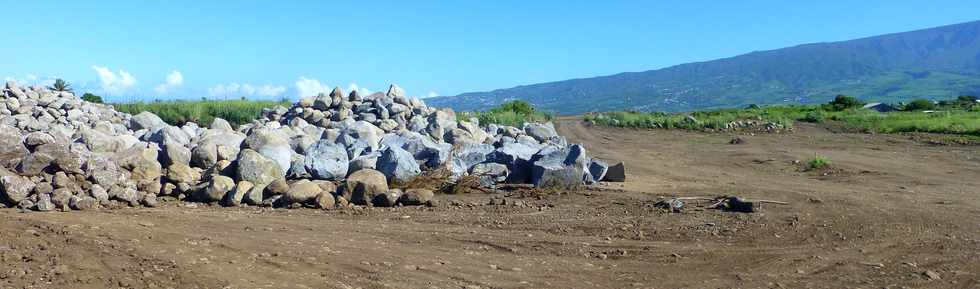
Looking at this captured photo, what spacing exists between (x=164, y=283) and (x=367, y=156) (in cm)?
549

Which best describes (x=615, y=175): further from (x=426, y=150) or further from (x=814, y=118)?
(x=814, y=118)

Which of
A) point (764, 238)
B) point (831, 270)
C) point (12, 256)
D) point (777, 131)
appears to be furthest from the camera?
point (777, 131)

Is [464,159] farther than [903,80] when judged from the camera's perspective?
No

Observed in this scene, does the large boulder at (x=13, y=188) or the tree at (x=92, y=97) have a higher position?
the tree at (x=92, y=97)

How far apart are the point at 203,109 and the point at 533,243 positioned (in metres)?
15.8

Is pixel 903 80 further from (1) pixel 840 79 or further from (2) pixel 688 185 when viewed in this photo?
(2) pixel 688 185

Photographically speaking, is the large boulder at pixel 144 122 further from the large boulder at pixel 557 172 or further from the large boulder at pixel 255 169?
the large boulder at pixel 557 172

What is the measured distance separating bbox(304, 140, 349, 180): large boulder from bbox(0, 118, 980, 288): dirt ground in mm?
1507

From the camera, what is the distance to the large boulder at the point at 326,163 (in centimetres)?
962

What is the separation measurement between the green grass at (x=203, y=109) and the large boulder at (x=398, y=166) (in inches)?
369

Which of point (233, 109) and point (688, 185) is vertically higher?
point (233, 109)

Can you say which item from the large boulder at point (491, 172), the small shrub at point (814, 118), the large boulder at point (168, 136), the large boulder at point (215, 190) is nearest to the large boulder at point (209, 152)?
the large boulder at point (168, 136)

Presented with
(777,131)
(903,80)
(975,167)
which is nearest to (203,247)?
(975,167)

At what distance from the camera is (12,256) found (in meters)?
5.10
